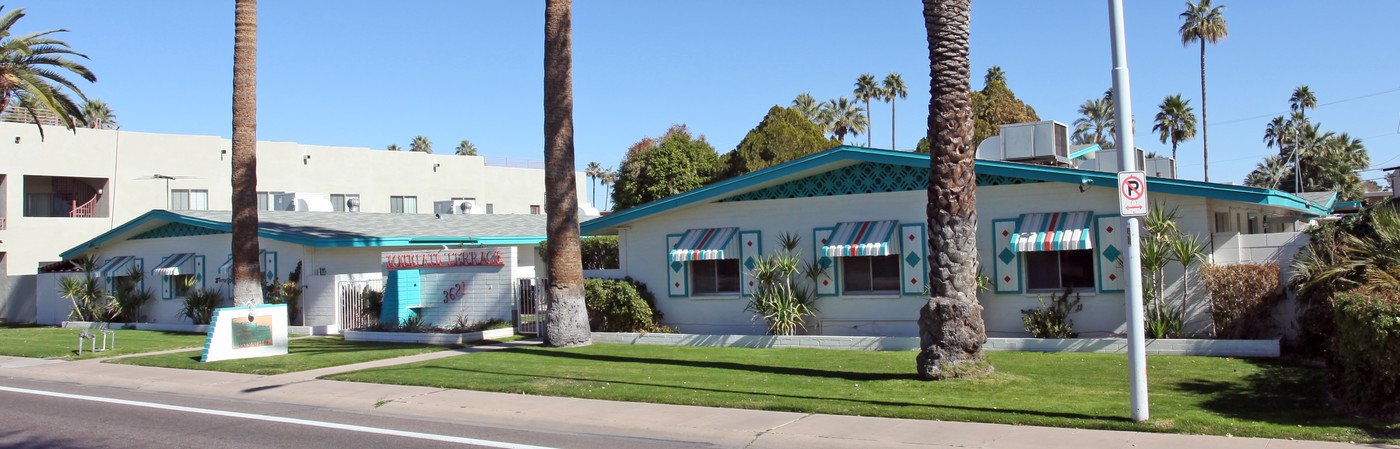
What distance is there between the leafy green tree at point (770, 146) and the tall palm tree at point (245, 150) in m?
21.7

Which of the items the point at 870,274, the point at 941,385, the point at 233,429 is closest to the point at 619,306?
the point at 870,274

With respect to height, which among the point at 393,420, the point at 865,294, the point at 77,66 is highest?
the point at 77,66

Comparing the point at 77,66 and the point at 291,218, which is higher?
the point at 77,66

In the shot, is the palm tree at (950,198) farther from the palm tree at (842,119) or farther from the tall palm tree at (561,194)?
the palm tree at (842,119)

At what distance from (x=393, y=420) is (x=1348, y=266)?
11.1 m

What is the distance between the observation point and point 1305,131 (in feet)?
190

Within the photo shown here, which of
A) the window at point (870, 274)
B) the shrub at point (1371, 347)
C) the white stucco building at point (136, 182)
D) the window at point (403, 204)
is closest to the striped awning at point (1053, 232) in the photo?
the window at point (870, 274)

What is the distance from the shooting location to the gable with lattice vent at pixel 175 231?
96.8 ft

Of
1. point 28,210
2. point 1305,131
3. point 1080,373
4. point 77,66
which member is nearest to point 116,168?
point 28,210

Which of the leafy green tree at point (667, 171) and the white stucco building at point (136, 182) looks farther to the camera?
the leafy green tree at point (667, 171)

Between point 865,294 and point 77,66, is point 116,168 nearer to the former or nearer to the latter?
point 77,66

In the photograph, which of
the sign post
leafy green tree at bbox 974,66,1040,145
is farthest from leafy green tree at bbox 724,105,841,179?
the sign post

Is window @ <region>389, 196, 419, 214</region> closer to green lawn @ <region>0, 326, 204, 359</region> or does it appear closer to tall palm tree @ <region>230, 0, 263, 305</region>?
green lawn @ <region>0, 326, 204, 359</region>

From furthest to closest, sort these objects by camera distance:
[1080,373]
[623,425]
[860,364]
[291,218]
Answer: [291,218] < [860,364] < [1080,373] < [623,425]
